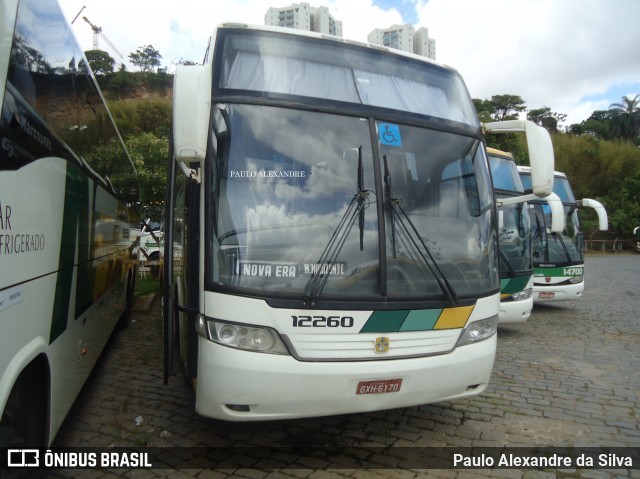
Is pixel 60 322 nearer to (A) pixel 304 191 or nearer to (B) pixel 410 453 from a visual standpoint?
(A) pixel 304 191

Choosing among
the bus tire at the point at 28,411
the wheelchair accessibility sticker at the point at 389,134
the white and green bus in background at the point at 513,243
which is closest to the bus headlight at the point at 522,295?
the white and green bus in background at the point at 513,243

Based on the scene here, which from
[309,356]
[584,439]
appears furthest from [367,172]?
[584,439]

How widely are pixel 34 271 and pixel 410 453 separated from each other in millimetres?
3021

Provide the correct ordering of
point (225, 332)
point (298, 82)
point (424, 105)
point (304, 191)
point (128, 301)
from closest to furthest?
point (225, 332), point (304, 191), point (298, 82), point (424, 105), point (128, 301)

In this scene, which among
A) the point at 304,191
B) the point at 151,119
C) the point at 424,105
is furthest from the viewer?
the point at 151,119

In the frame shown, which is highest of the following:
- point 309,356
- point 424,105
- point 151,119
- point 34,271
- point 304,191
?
point 151,119

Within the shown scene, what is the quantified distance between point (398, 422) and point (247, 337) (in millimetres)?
1999

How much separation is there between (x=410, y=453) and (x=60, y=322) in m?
2.83

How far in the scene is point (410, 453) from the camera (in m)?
3.98

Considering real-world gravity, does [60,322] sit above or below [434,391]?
above

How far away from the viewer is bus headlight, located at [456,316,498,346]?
393 cm

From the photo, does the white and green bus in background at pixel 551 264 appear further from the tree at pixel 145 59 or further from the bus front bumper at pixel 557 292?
the tree at pixel 145 59

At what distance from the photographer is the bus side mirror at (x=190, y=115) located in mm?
3285

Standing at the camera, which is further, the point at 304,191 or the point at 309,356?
the point at 304,191
